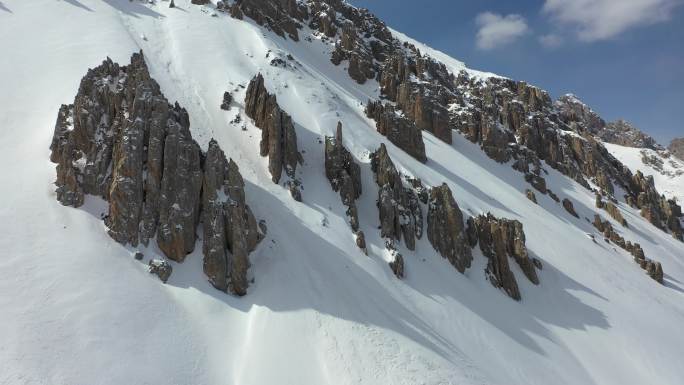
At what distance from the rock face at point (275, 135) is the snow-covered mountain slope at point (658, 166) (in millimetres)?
122344

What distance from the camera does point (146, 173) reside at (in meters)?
25.7

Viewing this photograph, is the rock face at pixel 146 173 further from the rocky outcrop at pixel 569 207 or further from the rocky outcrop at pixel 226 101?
the rocky outcrop at pixel 569 207

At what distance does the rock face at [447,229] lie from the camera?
37969 mm

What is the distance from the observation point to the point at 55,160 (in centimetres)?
2619

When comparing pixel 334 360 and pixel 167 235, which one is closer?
pixel 334 360

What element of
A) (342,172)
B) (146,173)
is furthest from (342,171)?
(146,173)

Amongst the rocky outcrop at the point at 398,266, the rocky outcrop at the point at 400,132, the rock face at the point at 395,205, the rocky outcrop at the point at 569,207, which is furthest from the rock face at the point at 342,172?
the rocky outcrop at the point at 569,207

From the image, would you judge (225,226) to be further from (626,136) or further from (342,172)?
(626,136)

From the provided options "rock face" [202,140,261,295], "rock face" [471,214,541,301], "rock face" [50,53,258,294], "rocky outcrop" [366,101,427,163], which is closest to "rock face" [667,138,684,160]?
"rocky outcrop" [366,101,427,163]

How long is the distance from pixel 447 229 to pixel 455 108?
150 feet

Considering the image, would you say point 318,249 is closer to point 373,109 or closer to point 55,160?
point 55,160

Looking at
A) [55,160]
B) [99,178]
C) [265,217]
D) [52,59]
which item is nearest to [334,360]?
[265,217]

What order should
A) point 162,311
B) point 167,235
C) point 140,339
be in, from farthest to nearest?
point 167,235 → point 162,311 → point 140,339

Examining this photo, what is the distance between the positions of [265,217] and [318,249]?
468 cm
